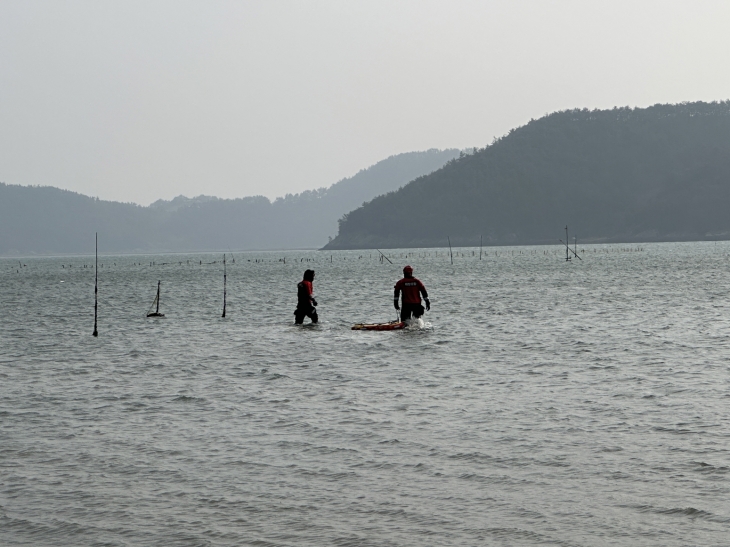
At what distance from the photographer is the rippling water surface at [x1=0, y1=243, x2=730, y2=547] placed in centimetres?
1095

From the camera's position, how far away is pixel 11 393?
830 inches

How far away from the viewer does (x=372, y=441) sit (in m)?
15.2

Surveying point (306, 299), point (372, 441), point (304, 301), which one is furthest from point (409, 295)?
point (372, 441)

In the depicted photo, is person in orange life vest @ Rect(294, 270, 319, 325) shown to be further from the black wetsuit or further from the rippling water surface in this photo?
the rippling water surface

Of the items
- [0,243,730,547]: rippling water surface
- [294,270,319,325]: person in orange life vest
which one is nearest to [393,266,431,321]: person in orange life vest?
[0,243,730,547]: rippling water surface

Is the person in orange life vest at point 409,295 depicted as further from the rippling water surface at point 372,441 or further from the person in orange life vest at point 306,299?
the person in orange life vest at point 306,299

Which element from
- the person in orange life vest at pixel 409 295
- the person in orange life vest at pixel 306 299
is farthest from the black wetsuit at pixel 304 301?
the person in orange life vest at pixel 409 295

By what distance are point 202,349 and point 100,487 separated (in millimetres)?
18046

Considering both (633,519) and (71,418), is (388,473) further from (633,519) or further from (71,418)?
(71,418)

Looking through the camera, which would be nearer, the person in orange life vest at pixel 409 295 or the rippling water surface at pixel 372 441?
the rippling water surface at pixel 372 441

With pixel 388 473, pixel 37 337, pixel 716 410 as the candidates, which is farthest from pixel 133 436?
pixel 37 337

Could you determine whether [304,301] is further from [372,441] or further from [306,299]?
[372,441]

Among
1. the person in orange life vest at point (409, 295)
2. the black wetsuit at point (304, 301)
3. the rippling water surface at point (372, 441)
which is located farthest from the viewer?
the black wetsuit at point (304, 301)

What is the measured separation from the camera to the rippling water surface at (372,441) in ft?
35.9
